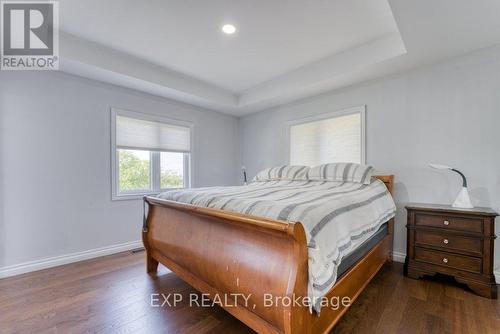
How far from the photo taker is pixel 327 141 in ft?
11.3

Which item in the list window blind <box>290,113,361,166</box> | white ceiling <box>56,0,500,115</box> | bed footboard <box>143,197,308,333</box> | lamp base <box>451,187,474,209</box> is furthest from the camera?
window blind <box>290,113,361,166</box>

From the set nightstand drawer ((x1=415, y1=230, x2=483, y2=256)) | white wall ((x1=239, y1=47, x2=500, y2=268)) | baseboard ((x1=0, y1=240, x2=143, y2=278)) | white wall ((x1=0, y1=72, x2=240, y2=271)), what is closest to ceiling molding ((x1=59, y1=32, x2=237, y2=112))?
white wall ((x1=0, y1=72, x2=240, y2=271))

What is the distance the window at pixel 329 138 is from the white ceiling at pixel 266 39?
44 cm

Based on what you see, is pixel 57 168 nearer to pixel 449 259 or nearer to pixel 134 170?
pixel 134 170

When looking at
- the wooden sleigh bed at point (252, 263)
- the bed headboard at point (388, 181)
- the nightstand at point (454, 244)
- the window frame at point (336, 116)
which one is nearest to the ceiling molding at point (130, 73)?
the window frame at point (336, 116)

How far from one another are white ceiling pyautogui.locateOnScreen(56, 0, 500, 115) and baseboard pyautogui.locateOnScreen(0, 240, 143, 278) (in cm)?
218

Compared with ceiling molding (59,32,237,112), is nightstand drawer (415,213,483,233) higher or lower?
lower

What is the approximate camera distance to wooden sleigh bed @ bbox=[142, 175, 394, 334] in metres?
1.12

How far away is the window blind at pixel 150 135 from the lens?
128 inches

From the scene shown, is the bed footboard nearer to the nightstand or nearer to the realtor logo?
the nightstand

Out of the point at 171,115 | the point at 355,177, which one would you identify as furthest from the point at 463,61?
the point at 171,115

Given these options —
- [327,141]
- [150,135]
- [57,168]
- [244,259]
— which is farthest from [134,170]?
[327,141]

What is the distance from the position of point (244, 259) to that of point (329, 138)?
8.41 ft

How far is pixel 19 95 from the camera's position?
247 centimetres
